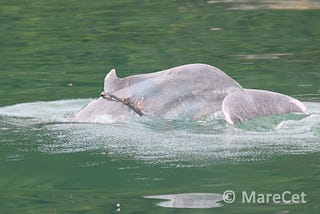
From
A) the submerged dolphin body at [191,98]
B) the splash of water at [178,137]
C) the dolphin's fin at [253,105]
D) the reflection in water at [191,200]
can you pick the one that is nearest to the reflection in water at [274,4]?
the splash of water at [178,137]

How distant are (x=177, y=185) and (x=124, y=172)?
0.60 metres

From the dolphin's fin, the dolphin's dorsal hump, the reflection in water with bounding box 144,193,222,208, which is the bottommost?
the reflection in water with bounding box 144,193,222,208

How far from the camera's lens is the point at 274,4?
20.9 meters

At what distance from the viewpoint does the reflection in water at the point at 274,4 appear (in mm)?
20438

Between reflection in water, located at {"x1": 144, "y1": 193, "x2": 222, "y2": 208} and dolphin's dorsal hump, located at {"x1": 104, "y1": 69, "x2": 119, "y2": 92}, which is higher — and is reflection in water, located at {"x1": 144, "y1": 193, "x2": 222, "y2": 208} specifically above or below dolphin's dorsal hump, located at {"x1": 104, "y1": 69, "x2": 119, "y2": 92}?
below

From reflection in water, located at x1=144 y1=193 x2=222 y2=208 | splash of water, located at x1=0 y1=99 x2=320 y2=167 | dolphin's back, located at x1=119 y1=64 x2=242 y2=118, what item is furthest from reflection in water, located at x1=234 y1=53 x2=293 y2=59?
reflection in water, located at x1=144 y1=193 x2=222 y2=208

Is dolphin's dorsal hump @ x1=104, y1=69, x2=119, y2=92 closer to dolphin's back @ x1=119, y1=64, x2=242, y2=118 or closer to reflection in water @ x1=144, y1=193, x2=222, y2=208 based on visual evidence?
dolphin's back @ x1=119, y1=64, x2=242, y2=118

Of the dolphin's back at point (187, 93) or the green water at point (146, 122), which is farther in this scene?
the dolphin's back at point (187, 93)

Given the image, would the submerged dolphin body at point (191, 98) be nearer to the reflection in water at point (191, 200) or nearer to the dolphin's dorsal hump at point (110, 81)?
the dolphin's dorsal hump at point (110, 81)

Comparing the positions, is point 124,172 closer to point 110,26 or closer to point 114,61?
point 114,61

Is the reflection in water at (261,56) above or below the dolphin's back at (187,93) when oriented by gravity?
above

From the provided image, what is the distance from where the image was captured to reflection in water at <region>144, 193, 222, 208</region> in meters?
7.31

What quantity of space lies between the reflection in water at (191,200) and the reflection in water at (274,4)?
12911mm

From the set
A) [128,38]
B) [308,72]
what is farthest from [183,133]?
[128,38]
